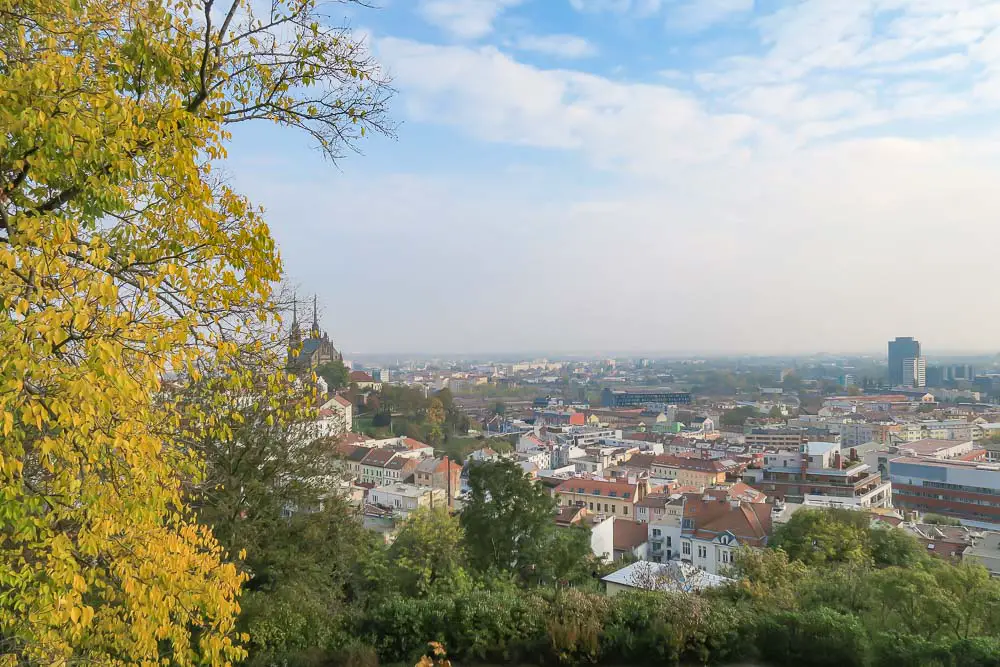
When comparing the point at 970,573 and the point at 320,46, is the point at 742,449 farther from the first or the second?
the point at 320,46

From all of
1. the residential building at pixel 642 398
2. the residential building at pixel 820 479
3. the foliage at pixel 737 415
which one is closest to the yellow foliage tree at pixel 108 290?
the residential building at pixel 820 479

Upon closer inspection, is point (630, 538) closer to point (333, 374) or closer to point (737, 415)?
point (333, 374)

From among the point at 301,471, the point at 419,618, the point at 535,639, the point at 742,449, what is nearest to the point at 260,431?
the point at 301,471

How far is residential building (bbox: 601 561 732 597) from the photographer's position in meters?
8.77

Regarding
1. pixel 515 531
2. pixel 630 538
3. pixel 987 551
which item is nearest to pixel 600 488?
pixel 630 538

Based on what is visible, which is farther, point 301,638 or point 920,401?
point 920,401

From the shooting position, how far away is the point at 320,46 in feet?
11.9

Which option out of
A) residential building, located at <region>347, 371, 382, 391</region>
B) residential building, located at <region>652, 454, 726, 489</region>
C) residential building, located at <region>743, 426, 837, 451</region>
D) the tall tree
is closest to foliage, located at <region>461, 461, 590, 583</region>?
residential building, located at <region>652, 454, 726, 489</region>

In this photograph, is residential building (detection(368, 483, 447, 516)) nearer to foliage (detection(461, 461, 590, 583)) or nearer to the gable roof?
the gable roof

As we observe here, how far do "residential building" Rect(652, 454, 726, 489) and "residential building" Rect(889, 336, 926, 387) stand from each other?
102749 millimetres

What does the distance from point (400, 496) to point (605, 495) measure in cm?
1041

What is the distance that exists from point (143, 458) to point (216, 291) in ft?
2.86

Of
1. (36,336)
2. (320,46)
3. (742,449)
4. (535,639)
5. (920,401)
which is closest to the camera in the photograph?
(36,336)

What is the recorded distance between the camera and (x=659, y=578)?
852cm
